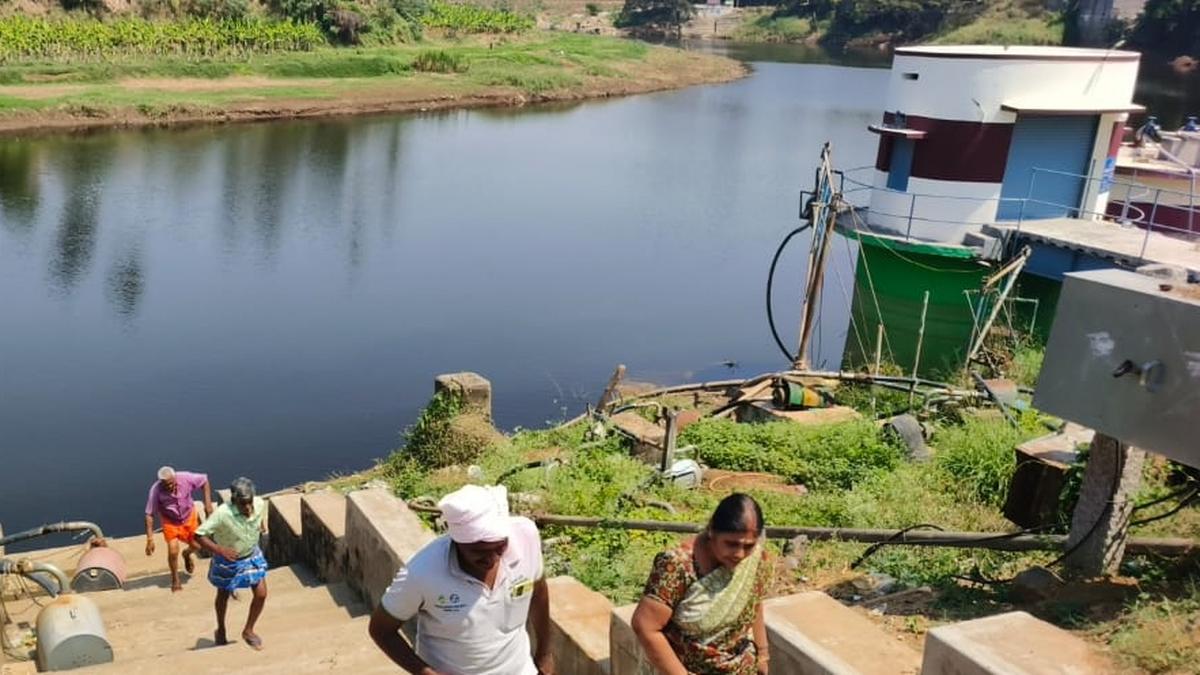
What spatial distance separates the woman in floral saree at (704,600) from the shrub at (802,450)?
6.78 m

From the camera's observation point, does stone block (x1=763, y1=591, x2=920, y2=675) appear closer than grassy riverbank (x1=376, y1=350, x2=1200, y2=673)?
Yes

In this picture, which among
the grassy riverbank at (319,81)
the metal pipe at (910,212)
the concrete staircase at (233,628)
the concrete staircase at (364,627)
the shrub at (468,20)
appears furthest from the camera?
the shrub at (468,20)

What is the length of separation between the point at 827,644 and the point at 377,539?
9.32 ft

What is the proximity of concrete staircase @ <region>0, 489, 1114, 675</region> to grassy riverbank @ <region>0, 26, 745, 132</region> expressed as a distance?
37.0 m

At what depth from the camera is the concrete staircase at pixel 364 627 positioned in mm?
4391

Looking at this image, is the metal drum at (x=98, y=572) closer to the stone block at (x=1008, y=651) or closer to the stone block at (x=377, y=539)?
the stone block at (x=377, y=539)

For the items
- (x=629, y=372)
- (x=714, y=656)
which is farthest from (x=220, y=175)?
(x=714, y=656)

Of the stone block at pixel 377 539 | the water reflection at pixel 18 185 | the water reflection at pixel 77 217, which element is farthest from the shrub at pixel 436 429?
the water reflection at pixel 18 185

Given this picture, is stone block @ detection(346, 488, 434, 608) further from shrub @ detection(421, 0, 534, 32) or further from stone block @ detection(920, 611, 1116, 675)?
shrub @ detection(421, 0, 534, 32)

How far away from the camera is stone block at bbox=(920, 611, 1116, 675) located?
4.14 m

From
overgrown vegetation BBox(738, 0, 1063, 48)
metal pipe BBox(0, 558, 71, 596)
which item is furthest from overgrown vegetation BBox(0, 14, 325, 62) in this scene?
overgrown vegetation BBox(738, 0, 1063, 48)

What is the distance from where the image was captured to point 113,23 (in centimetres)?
5200

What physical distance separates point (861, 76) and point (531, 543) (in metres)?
75.5

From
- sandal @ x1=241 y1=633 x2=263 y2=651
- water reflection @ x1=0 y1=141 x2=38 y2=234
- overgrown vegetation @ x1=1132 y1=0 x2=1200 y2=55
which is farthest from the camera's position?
overgrown vegetation @ x1=1132 y1=0 x2=1200 y2=55
